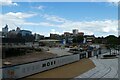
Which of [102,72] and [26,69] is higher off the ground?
[26,69]

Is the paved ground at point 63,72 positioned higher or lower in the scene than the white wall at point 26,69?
lower

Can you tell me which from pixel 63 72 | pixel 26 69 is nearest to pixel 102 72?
pixel 63 72

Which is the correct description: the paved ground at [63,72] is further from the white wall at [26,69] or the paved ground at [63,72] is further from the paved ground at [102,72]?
the paved ground at [102,72]

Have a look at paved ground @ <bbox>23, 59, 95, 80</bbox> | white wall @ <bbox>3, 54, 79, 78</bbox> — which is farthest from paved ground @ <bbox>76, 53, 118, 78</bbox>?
white wall @ <bbox>3, 54, 79, 78</bbox>

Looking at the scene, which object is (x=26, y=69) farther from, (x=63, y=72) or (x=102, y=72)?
(x=102, y=72)

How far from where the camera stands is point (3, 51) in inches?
1224

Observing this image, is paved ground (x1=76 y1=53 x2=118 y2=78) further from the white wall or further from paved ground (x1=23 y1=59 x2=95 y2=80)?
the white wall

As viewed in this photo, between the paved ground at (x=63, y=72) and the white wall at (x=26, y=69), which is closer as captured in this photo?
the white wall at (x=26, y=69)

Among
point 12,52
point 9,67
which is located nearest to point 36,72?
point 9,67

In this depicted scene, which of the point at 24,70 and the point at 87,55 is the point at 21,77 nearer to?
the point at 24,70

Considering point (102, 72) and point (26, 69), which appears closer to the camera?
point (26, 69)

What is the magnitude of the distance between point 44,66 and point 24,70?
14.4 ft

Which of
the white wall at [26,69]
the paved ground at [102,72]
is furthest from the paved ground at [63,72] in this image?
the paved ground at [102,72]

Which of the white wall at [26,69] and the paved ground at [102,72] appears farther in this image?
the paved ground at [102,72]
